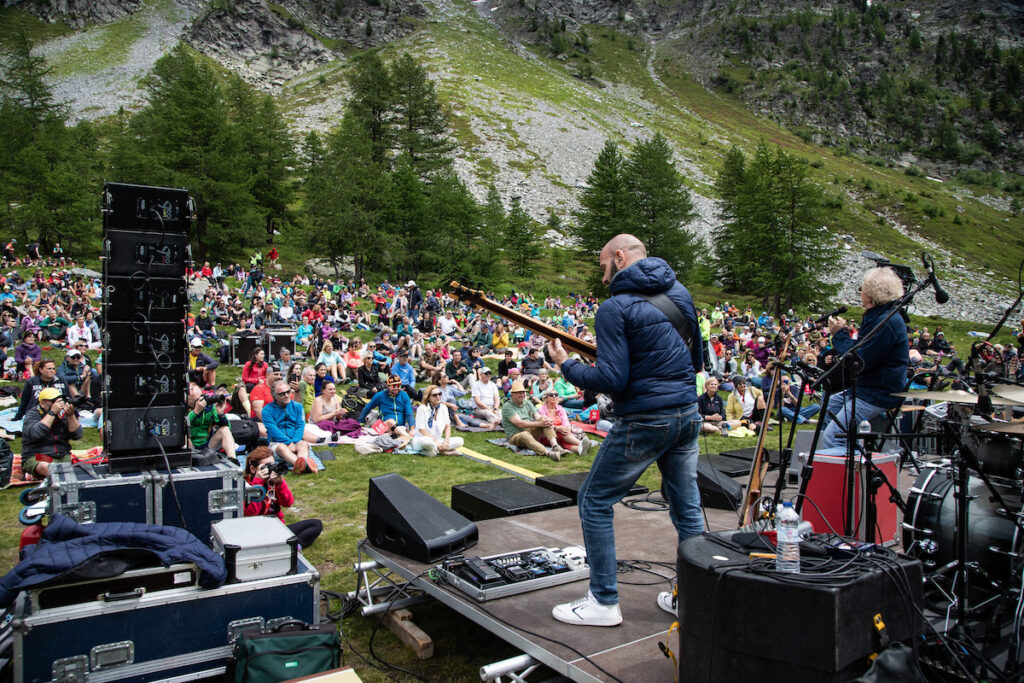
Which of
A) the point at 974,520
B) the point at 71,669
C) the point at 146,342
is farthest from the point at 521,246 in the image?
the point at 71,669

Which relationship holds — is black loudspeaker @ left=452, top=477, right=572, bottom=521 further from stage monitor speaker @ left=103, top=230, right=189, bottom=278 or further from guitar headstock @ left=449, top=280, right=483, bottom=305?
stage monitor speaker @ left=103, top=230, right=189, bottom=278

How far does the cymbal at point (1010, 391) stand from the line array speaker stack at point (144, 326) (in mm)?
5655

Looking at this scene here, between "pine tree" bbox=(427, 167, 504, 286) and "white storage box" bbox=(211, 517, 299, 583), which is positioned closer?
"white storage box" bbox=(211, 517, 299, 583)

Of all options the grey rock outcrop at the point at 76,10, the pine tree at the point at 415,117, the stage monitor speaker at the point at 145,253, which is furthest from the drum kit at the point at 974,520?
the grey rock outcrop at the point at 76,10

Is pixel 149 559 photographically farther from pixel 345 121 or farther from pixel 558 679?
pixel 345 121

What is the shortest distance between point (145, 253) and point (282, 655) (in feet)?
11.6

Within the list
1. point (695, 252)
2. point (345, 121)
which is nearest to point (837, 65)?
point (695, 252)

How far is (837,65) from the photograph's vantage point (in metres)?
138

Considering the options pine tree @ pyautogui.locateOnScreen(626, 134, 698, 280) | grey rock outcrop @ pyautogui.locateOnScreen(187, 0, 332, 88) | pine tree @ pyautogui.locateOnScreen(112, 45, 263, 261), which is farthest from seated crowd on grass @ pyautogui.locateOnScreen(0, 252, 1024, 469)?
grey rock outcrop @ pyautogui.locateOnScreen(187, 0, 332, 88)

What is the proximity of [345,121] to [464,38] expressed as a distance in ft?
219

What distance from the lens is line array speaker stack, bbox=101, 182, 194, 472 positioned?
16.6 ft

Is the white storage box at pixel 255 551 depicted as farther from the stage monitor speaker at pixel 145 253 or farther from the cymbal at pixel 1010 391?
the cymbal at pixel 1010 391

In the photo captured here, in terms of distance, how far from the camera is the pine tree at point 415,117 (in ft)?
184

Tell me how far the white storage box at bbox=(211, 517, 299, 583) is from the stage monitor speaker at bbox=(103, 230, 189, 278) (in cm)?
246
